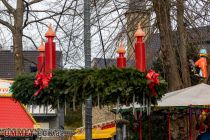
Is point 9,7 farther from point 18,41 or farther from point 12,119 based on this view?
point 12,119

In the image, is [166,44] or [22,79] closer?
[22,79]

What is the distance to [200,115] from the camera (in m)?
11.9

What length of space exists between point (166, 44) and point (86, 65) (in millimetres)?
5858

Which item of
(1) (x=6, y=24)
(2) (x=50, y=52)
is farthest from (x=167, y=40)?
(1) (x=6, y=24)

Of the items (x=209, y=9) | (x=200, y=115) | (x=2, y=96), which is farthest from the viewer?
(x=2, y=96)

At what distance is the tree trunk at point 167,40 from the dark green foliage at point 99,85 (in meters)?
5.56

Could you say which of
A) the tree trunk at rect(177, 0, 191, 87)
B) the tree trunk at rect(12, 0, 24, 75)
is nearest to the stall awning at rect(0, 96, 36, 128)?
the tree trunk at rect(12, 0, 24, 75)

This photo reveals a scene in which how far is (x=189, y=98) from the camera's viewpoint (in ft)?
31.6

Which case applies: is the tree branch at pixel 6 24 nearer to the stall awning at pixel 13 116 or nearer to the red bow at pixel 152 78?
the stall awning at pixel 13 116

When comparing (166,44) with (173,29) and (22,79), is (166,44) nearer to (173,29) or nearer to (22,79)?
(173,29)

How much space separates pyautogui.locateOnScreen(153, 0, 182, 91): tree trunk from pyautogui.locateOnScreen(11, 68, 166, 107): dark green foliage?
18.2 ft

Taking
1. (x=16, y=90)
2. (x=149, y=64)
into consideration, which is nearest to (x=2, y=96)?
(x=149, y=64)

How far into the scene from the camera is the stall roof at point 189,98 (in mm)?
9406

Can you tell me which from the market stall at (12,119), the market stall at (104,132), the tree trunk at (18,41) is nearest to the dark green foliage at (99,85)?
the market stall at (104,132)
